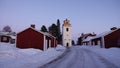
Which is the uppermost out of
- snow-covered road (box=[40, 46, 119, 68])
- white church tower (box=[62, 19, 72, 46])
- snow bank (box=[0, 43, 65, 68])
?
white church tower (box=[62, 19, 72, 46])

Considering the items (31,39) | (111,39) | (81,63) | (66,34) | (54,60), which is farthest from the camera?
(66,34)

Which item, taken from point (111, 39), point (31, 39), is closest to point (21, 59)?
point (31, 39)

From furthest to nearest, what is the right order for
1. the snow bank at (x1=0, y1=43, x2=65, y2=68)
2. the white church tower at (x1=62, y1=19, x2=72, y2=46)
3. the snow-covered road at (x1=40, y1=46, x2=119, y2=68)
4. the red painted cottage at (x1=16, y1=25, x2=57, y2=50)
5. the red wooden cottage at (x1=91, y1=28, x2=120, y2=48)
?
the white church tower at (x1=62, y1=19, x2=72, y2=46) → the red wooden cottage at (x1=91, y1=28, x2=120, y2=48) → the red painted cottage at (x1=16, y1=25, x2=57, y2=50) → the snow bank at (x1=0, y1=43, x2=65, y2=68) → the snow-covered road at (x1=40, y1=46, x2=119, y2=68)

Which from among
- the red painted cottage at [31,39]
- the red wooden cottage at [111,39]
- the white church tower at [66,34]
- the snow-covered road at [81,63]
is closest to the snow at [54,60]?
the snow-covered road at [81,63]

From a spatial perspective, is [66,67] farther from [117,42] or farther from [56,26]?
[56,26]

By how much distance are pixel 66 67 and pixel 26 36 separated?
23935mm

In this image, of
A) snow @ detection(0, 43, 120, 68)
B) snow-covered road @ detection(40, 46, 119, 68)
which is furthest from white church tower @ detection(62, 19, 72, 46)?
snow-covered road @ detection(40, 46, 119, 68)

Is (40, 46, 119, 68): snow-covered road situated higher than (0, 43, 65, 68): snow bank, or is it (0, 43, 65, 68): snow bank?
(0, 43, 65, 68): snow bank

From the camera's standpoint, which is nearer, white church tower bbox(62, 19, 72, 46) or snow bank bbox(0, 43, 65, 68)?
snow bank bbox(0, 43, 65, 68)

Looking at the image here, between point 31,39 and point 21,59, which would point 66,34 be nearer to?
point 31,39

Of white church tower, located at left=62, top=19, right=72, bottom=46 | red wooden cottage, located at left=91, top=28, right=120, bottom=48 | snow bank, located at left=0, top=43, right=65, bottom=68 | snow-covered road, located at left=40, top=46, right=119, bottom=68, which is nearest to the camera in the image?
snow-covered road, located at left=40, top=46, right=119, bottom=68

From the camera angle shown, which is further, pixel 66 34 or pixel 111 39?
pixel 66 34

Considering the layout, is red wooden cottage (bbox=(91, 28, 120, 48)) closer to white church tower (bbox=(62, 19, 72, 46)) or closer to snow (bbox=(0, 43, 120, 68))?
snow (bbox=(0, 43, 120, 68))

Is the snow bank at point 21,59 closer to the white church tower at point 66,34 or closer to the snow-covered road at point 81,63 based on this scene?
the snow-covered road at point 81,63
